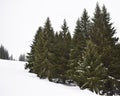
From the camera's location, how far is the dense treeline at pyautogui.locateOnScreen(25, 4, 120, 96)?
25.0 meters

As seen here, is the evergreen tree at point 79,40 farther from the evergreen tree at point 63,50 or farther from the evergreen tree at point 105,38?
the evergreen tree at point 105,38

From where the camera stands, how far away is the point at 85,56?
25781 mm

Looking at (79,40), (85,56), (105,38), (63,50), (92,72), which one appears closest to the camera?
(92,72)

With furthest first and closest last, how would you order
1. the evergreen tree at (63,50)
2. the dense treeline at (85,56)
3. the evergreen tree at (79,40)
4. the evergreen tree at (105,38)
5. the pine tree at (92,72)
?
the evergreen tree at (63,50) < the evergreen tree at (79,40) < the evergreen tree at (105,38) < the dense treeline at (85,56) < the pine tree at (92,72)

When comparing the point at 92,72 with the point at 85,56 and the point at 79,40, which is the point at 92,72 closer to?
the point at 85,56

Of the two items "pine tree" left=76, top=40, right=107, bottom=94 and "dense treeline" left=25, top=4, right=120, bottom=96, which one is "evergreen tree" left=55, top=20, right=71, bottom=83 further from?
"pine tree" left=76, top=40, right=107, bottom=94

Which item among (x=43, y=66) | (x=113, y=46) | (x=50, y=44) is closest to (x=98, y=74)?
(x=113, y=46)

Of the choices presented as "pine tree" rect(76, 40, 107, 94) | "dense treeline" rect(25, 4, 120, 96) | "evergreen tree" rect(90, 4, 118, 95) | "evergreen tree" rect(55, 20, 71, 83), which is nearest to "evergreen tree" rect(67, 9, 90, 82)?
"dense treeline" rect(25, 4, 120, 96)

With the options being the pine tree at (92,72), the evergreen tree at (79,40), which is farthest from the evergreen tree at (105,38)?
the evergreen tree at (79,40)

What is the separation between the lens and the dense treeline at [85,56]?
24969 mm

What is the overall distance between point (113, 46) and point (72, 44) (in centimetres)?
787

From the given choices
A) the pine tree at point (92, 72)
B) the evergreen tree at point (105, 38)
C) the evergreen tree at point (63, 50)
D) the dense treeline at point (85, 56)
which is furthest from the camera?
the evergreen tree at point (63, 50)

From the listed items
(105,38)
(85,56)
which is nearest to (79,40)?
(105,38)

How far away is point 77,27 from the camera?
36250 mm
